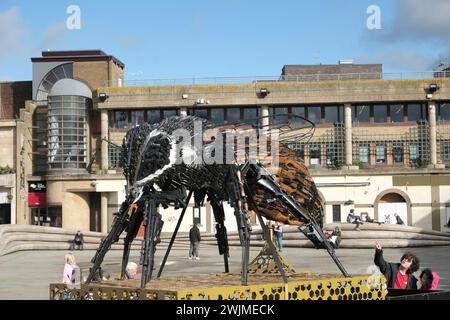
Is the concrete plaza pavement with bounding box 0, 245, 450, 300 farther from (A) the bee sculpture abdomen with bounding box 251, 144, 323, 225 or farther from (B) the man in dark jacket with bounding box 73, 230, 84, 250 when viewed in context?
(A) the bee sculpture abdomen with bounding box 251, 144, 323, 225

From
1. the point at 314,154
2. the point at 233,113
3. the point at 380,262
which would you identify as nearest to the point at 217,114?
the point at 233,113

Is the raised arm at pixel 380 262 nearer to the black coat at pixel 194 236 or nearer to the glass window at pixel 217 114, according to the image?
the black coat at pixel 194 236

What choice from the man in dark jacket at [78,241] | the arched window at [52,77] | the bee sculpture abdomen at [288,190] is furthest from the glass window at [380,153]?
the bee sculpture abdomen at [288,190]

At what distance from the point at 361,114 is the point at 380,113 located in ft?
4.59

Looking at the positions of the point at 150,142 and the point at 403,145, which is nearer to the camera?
the point at 150,142

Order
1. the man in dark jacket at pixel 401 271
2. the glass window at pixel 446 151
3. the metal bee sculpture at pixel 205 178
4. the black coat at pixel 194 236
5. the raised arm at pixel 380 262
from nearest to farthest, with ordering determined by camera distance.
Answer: the metal bee sculpture at pixel 205 178, the man in dark jacket at pixel 401 271, the raised arm at pixel 380 262, the black coat at pixel 194 236, the glass window at pixel 446 151

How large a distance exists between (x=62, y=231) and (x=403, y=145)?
25.9 metres

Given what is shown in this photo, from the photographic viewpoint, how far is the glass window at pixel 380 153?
55562 mm

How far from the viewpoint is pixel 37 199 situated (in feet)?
188

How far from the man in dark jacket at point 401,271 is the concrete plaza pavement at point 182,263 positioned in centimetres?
846

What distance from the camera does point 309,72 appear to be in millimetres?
64188

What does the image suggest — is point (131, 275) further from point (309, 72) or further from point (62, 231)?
point (309, 72)

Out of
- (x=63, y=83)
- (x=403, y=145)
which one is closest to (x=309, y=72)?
(x=403, y=145)

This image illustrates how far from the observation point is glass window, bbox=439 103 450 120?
181 ft
